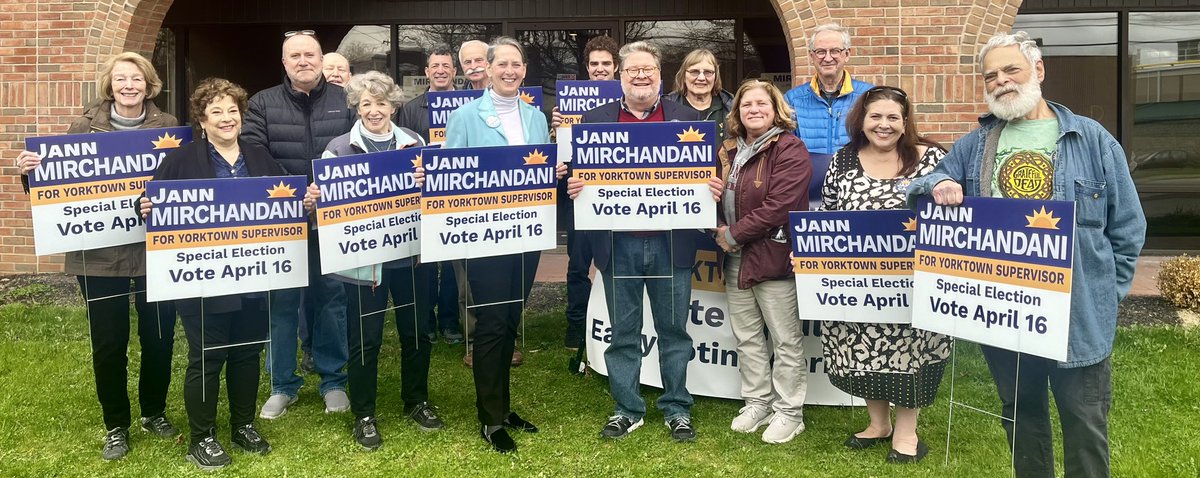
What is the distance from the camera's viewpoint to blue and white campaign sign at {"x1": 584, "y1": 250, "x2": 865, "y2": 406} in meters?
4.99

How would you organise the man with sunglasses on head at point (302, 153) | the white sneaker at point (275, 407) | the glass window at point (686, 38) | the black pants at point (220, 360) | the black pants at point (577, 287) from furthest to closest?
1. the glass window at point (686, 38)
2. the black pants at point (577, 287)
3. the white sneaker at point (275, 407)
4. the man with sunglasses on head at point (302, 153)
5. the black pants at point (220, 360)

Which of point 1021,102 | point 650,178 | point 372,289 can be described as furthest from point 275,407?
point 1021,102

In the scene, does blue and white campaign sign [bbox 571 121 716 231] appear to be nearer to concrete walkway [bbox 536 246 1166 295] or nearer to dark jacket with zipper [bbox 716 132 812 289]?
dark jacket with zipper [bbox 716 132 812 289]

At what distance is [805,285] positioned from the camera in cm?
422

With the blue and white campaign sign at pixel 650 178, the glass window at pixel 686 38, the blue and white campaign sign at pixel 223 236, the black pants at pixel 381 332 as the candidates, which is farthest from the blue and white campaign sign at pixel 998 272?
the glass window at pixel 686 38

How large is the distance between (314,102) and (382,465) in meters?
2.05

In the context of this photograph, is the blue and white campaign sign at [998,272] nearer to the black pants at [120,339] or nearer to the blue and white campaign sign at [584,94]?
the blue and white campaign sign at [584,94]

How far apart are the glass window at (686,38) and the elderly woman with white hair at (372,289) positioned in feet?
20.9

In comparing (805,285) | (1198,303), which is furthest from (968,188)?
(1198,303)

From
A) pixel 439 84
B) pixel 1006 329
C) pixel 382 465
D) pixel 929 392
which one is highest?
pixel 439 84

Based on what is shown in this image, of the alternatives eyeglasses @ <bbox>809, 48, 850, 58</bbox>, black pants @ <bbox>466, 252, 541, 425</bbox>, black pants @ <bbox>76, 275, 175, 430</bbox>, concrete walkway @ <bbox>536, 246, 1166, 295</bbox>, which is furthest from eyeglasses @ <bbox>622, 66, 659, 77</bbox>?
concrete walkway @ <bbox>536, 246, 1166, 295</bbox>

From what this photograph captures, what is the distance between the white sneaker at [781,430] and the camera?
179 inches

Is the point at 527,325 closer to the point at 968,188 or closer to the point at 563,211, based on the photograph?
the point at 563,211

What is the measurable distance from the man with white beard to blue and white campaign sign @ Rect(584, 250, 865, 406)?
1532 mm
